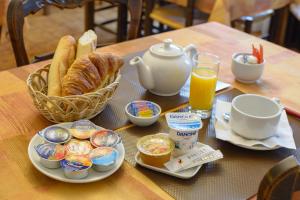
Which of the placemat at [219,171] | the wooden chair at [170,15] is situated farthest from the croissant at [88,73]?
the wooden chair at [170,15]

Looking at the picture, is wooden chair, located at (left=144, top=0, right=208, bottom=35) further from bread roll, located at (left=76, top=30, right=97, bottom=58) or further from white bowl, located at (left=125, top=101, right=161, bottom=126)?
white bowl, located at (left=125, top=101, right=161, bottom=126)

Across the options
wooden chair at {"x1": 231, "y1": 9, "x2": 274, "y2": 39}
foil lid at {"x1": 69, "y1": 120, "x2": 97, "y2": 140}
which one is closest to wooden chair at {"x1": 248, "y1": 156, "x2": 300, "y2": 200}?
foil lid at {"x1": 69, "y1": 120, "x2": 97, "y2": 140}

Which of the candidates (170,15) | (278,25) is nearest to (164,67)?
(170,15)

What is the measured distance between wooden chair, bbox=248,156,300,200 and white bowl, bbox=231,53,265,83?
26.7 inches

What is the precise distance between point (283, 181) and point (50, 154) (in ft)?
1.53

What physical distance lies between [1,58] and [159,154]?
1.35m

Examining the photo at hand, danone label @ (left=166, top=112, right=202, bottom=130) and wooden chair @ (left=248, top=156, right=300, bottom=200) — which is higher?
wooden chair @ (left=248, top=156, right=300, bottom=200)

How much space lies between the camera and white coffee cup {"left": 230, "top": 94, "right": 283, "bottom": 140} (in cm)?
95

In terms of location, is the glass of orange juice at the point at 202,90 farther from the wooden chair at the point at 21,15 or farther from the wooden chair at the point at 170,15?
the wooden chair at the point at 170,15

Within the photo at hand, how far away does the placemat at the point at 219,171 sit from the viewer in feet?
2.71

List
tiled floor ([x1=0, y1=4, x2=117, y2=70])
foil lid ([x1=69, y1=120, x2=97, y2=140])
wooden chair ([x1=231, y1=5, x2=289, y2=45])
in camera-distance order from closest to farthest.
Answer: foil lid ([x1=69, y1=120, x2=97, y2=140])
wooden chair ([x1=231, y1=5, x2=289, y2=45])
tiled floor ([x1=0, y1=4, x2=117, y2=70])

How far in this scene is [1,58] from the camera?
1987 millimetres

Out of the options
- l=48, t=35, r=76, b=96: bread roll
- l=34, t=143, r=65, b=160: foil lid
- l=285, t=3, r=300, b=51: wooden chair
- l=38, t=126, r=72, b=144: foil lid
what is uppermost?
l=48, t=35, r=76, b=96: bread roll

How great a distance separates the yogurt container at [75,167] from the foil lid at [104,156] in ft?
0.07
